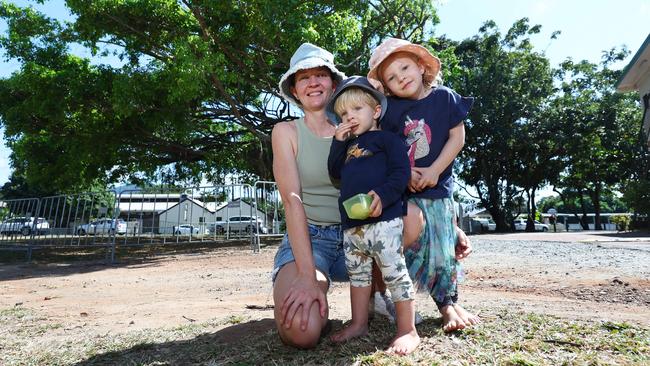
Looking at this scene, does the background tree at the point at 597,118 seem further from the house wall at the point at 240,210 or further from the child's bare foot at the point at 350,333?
the child's bare foot at the point at 350,333

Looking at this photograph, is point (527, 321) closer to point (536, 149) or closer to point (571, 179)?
point (536, 149)

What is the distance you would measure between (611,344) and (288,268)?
4.99 feet

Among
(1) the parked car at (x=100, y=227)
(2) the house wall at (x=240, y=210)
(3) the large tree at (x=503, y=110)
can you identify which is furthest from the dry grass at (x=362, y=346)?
(3) the large tree at (x=503, y=110)

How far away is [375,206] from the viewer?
199 centimetres

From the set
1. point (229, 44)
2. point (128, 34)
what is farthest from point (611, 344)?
point (128, 34)

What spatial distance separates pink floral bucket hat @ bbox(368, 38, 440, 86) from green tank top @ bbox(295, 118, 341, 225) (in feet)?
1.52

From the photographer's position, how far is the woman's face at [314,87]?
2572mm

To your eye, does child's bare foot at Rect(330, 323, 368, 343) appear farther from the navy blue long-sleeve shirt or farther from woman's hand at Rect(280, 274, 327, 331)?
the navy blue long-sleeve shirt

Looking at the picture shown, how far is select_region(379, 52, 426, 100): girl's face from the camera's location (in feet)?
7.94

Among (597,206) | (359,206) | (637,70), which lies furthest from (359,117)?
(597,206)

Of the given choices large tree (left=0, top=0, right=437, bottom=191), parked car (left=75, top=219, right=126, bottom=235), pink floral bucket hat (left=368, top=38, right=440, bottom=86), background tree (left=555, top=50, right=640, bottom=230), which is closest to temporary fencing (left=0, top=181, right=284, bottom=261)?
parked car (left=75, top=219, right=126, bottom=235)

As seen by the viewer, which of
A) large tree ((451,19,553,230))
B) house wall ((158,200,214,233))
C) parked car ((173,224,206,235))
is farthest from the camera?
large tree ((451,19,553,230))

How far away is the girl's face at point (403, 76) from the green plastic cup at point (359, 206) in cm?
73

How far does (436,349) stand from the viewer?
2.01 metres
